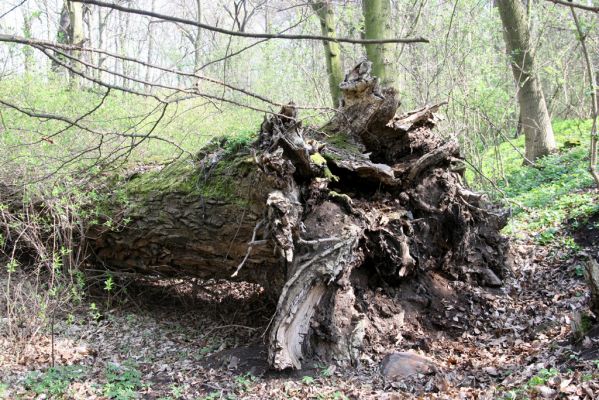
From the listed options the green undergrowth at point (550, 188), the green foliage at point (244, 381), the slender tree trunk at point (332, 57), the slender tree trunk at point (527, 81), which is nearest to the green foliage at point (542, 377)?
the green foliage at point (244, 381)

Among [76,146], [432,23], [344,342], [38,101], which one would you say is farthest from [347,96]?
[432,23]

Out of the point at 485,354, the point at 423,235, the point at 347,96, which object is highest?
the point at 347,96

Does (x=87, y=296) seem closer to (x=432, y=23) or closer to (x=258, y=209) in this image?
(x=258, y=209)

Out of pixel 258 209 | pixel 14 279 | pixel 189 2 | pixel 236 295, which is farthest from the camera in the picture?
pixel 189 2

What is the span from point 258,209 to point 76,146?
3558 millimetres

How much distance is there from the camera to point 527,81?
33.6ft

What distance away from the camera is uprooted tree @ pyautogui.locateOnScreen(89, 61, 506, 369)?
4.72m

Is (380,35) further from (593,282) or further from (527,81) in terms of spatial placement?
(593,282)

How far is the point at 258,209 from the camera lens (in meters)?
5.12

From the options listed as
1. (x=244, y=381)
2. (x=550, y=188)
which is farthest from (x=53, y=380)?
(x=550, y=188)

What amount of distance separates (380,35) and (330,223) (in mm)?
5221

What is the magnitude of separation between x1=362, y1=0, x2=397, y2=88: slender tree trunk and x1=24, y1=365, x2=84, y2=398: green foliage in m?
6.55

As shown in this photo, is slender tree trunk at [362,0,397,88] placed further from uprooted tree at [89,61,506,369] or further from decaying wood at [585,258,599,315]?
decaying wood at [585,258,599,315]

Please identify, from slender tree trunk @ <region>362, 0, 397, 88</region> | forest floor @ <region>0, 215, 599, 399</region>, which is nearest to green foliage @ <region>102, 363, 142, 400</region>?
forest floor @ <region>0, 215, 599, 399</region>
